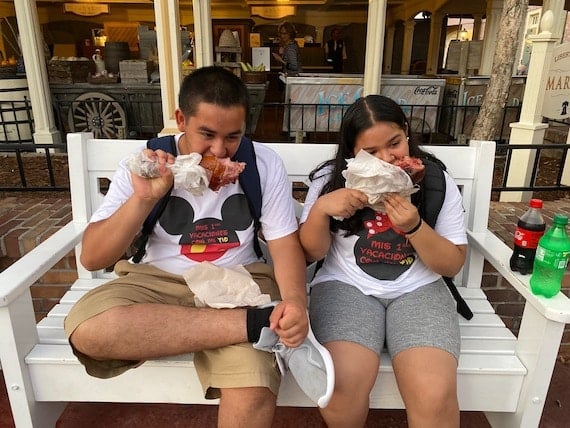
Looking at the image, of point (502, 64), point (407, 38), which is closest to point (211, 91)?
point (502, 64)

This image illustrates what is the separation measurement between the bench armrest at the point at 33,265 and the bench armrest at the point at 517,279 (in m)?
1.51

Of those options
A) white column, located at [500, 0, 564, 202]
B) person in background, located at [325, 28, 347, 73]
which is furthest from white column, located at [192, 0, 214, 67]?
person in background, located at [325, 28, 347, 73]

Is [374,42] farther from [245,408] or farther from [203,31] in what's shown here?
[245,408]

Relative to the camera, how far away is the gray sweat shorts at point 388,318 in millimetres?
1396

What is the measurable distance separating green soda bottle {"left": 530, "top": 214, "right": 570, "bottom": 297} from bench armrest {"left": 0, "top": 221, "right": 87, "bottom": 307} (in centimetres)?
153

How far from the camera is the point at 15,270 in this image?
1404 millimetres

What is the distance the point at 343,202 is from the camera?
1396 mm

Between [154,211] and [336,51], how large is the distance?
1333 centimetres

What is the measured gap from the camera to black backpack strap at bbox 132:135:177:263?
1.50 m

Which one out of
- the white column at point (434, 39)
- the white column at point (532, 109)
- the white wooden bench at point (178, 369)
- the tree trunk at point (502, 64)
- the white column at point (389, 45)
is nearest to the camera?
the white wooden bench at point (178, 369)

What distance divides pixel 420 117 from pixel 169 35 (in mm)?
4164

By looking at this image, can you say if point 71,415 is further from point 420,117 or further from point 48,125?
point 420,117

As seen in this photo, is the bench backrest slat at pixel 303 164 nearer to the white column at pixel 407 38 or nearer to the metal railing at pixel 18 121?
the metal railing at pixel 18 121

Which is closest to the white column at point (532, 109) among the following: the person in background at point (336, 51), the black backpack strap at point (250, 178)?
the black backpack strap at point (250, 178)
